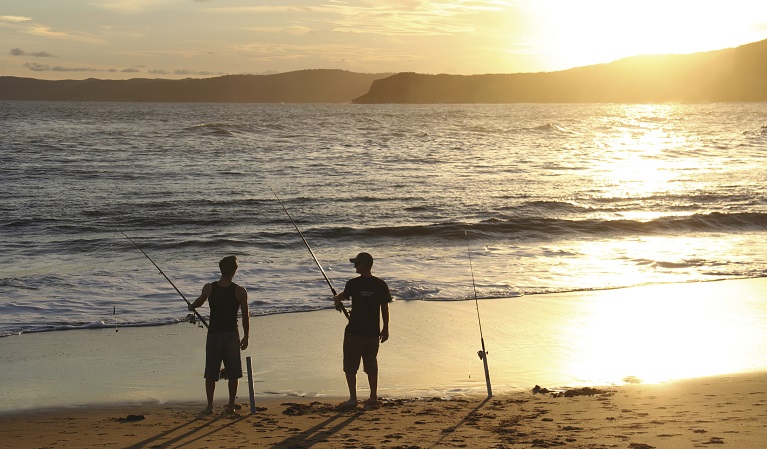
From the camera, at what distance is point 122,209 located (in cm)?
2361

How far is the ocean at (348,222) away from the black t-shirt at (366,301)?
4448 mm

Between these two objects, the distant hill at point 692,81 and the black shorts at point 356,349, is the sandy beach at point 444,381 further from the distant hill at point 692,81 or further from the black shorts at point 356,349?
the distant hill at point 692,81

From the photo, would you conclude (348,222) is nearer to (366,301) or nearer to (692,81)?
(366,301)

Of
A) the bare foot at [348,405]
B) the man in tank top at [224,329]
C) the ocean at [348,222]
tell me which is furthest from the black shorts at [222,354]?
the ocean at [348,222]

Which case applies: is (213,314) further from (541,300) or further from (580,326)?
(541,300)

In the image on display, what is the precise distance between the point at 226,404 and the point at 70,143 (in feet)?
139

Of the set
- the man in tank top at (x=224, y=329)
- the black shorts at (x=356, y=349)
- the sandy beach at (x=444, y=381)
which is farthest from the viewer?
the black shorts at (x=356, y=349)

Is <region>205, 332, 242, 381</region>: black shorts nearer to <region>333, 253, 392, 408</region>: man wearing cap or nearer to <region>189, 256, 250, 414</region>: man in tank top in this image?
<region>189, 256, 250, 414</region>: man in tank top

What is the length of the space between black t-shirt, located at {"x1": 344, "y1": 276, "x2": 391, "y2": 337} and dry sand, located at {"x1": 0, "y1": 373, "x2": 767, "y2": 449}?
2.12 feet

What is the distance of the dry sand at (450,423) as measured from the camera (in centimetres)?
610

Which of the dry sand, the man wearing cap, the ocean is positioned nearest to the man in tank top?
the dry sand

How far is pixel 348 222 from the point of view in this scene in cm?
2161

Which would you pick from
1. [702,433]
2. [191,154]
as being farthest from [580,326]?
[191,154]

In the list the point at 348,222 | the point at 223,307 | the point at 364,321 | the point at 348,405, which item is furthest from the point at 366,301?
the point at 348,222
